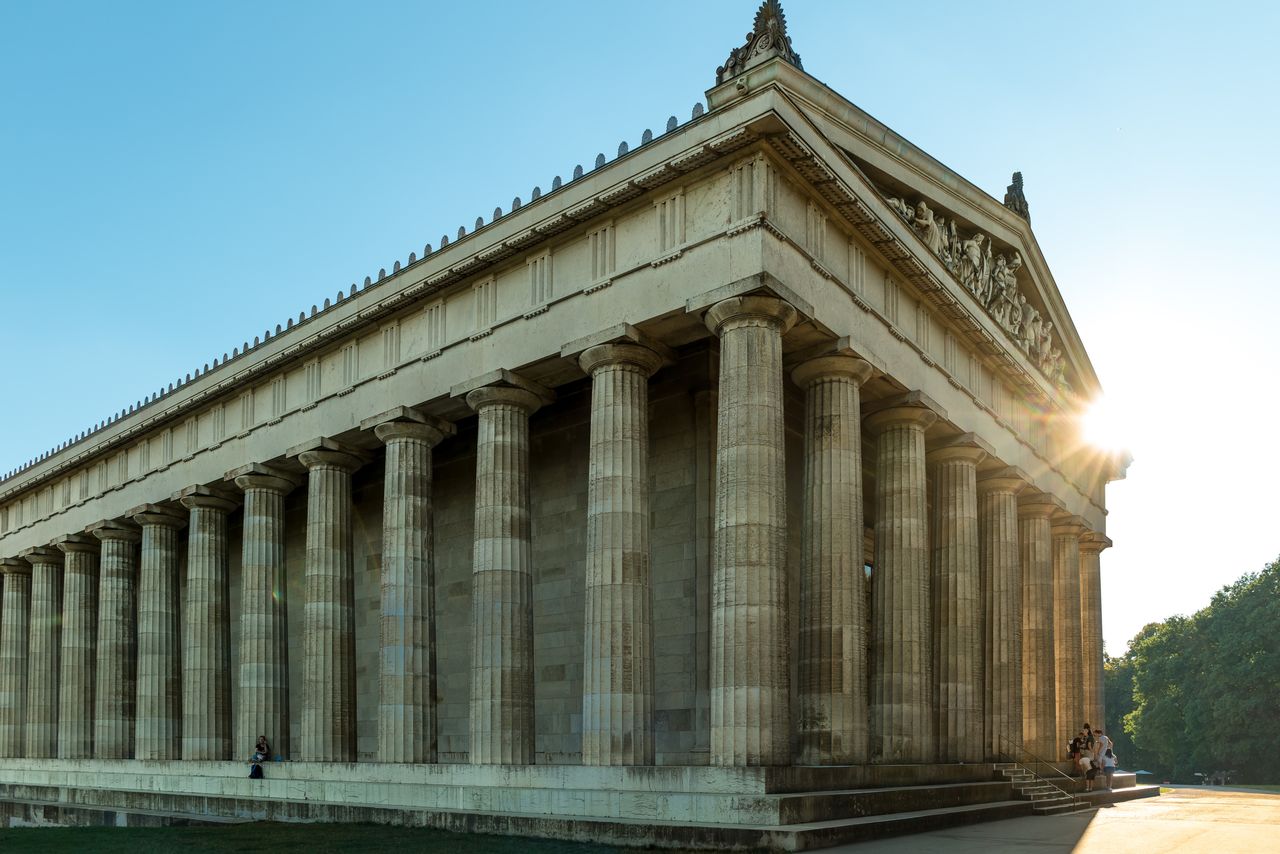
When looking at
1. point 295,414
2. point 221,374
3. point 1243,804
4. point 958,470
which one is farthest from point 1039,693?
point 221,374

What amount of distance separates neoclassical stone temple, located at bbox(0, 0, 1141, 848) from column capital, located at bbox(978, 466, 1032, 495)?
0.87 ft

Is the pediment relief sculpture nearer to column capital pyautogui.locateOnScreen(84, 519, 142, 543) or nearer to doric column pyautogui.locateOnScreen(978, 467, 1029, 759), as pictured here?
doric column pyautogui.locateOnScreen(978, 467, 1029, 759)

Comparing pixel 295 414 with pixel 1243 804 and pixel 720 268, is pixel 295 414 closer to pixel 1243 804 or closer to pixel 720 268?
pixel 720 268

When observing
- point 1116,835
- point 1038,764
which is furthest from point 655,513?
point 1038,764

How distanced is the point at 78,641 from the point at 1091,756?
4496 cm

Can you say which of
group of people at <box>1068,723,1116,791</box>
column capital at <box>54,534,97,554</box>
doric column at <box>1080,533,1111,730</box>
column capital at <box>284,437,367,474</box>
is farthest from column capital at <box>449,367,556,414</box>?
column capital at <box>54,534,97,554</box>

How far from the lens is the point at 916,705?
34.8 meters

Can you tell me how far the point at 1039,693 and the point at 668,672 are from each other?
17239mm

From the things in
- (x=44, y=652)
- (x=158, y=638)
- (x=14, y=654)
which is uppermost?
(x=158, y=638)

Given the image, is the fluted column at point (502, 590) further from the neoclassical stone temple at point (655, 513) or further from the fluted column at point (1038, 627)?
the fluted column at point (1038, 627)

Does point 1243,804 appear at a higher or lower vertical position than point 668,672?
lower

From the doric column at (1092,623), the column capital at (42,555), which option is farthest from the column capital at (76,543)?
the doric column at (1092,623)

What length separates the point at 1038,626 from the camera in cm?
4575

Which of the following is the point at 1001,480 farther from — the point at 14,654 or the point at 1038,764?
the point at 14,654
